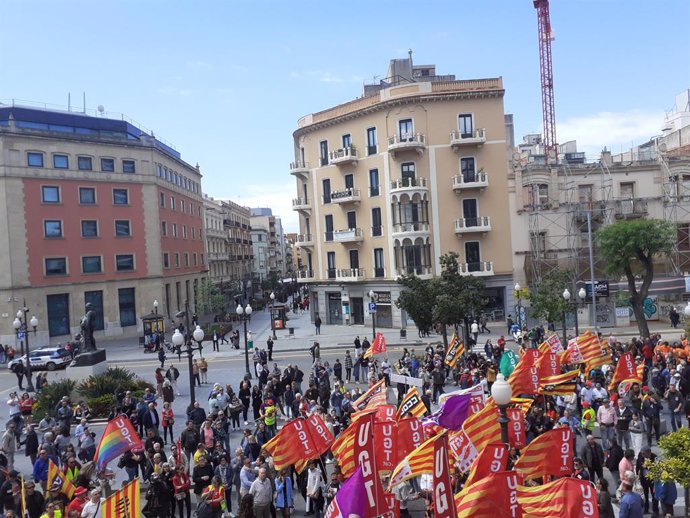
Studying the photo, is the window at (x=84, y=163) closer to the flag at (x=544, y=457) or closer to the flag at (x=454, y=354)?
the flag at (x=454, y=354)

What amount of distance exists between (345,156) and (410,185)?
6.80 metres

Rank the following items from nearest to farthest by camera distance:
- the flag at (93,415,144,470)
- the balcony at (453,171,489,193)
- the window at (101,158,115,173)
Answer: the flag at (93,415,144,470), the balcony at (453,171,489,193), the window at (101,158,115,173)

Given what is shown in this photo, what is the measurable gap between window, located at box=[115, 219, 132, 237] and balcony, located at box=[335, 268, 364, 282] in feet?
62.1

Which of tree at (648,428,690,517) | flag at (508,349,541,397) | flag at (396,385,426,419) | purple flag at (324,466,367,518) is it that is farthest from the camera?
flag at (508,349,541,397)

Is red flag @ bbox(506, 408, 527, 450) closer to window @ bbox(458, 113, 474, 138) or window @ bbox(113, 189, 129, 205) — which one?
window @ bbox(458, 113, 474, 138)

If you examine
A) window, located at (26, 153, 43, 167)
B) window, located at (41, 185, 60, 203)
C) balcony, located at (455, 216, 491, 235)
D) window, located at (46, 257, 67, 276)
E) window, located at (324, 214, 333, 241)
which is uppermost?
window, located at (26, 153, 43, 167)

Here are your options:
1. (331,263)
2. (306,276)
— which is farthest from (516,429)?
(306,276)

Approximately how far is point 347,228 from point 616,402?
119ft

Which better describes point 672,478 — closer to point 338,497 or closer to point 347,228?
point 338,497

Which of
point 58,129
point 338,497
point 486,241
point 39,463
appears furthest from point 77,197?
point 338,497

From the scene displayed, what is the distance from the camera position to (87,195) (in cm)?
5150

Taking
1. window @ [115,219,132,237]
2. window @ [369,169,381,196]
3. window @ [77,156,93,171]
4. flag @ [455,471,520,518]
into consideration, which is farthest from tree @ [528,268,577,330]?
window @ [77,156,93,171]

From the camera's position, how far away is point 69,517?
10.7 metres

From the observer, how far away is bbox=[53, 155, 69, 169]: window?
4950 centimetres
